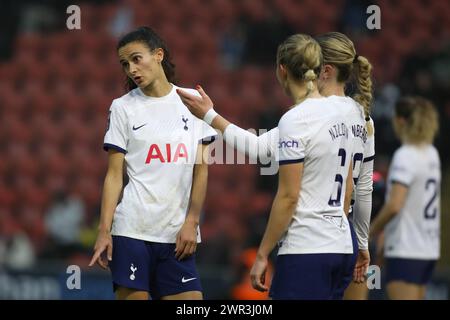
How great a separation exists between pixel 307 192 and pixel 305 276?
0.39 meters

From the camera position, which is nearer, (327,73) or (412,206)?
(327,73)

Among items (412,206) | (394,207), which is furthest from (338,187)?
(412,206)

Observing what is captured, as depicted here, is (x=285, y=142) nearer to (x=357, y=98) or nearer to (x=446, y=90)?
(x=357, y=98)

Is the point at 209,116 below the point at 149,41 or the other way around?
below

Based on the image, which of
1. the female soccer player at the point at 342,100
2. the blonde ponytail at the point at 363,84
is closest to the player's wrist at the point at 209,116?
the female soccer player at the point at 342,100

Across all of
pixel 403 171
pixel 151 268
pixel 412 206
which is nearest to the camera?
pixel 151 268

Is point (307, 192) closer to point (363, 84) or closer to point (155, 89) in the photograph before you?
point (363, 84)

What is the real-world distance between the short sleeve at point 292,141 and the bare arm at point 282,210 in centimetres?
3

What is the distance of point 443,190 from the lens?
41.4 feet

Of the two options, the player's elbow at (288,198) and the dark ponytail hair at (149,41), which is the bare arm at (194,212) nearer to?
the dark ponytail hair at (149,41)

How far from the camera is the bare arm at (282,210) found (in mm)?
4551

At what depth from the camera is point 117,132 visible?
17.0 ft

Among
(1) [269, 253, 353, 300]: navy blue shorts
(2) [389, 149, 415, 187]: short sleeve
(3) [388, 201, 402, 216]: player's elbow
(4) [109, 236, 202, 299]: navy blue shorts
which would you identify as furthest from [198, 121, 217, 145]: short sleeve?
(2) [389, 149, 415, 187]: short sleeve
